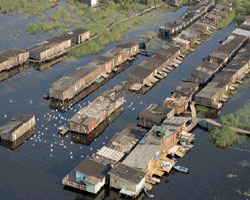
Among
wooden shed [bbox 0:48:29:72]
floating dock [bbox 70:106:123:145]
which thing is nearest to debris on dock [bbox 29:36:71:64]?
wooden shed [bbox 0:48:29:72]

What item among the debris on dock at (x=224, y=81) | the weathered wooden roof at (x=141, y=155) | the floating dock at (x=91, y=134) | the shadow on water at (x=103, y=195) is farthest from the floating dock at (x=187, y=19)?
the shadow on water at (x=103, y=195)

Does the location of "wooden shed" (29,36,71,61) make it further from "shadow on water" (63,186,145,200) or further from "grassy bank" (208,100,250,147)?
"shadow on water" (63,186,145,200)

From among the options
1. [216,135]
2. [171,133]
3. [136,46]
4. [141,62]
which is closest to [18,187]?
[171,133]

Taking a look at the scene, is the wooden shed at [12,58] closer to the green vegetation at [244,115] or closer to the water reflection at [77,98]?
the water reflection at [77,98]

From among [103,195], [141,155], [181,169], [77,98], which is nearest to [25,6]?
[77,98]

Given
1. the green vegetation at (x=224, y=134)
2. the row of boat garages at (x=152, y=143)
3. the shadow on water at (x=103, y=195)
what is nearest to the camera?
the shadow on water at (x=103, y=195)
